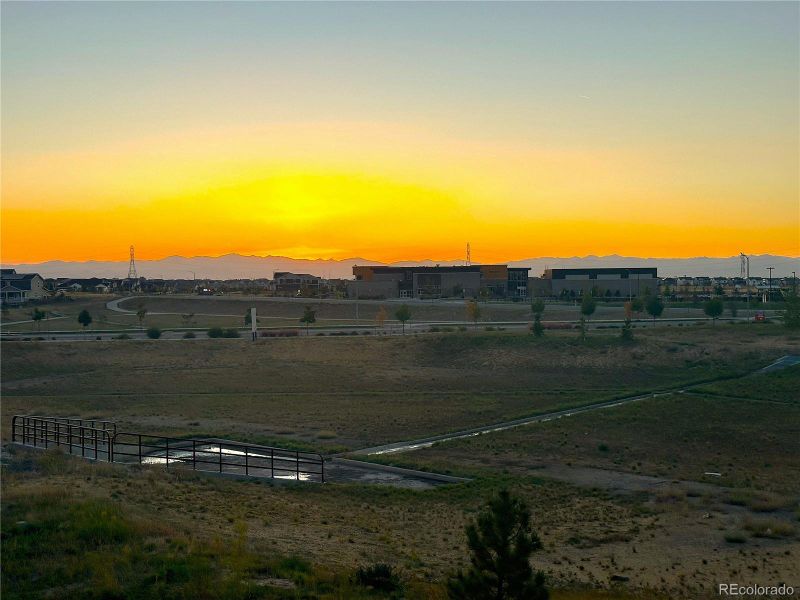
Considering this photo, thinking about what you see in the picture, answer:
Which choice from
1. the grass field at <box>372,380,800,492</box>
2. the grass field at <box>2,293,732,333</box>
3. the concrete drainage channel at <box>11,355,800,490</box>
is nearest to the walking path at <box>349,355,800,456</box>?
the concrete drainage channel at <box>11,355,800,490</box>

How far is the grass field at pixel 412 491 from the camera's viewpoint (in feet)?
51.6

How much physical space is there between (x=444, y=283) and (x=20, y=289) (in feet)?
223

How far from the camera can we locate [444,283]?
13725 cm

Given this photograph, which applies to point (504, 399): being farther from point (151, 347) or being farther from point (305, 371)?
point (151, 347)

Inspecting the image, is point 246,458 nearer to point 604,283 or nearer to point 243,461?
point 243,461

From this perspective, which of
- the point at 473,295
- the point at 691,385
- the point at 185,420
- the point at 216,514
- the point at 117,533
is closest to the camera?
the point at 117,533

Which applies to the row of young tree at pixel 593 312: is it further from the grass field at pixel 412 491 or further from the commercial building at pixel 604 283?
the commercial building at pixel 604 283

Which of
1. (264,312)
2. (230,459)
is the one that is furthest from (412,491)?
(264,312)

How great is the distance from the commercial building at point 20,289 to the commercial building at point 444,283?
5177 centimetres

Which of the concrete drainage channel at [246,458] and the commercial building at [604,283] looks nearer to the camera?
the concrete drainage channel at [246,458]

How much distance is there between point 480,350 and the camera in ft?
197

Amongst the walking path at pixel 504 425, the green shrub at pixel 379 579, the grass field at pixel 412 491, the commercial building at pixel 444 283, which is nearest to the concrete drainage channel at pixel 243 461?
the grass field at pixel 412 491

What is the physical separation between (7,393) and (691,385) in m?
39.4

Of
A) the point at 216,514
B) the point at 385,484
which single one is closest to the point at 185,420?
the point at 385,484
